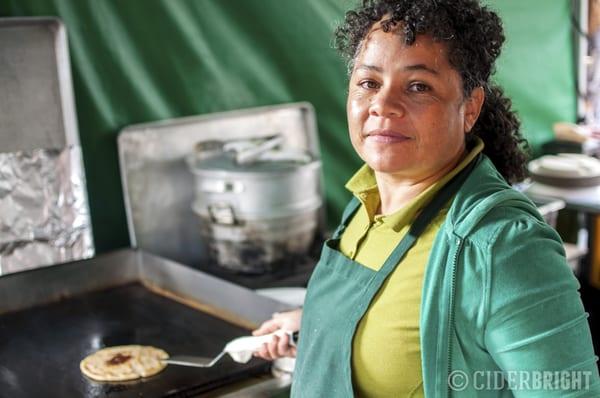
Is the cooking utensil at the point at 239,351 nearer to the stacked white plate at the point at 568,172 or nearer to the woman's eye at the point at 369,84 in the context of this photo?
the woman's eye at the point at 369,84

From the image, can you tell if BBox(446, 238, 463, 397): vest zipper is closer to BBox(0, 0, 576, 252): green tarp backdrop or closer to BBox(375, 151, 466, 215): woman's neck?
BBox(375, 151, 466, 215): woman's neck

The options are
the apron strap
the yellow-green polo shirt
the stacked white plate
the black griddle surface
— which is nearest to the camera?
the yellow-green polo shirt

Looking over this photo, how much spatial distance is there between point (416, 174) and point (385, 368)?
0.28m

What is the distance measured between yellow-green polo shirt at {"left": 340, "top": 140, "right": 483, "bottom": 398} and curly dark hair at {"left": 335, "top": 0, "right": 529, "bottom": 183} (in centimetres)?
8

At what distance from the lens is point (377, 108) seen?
1122 mm

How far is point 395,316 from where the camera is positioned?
110cm

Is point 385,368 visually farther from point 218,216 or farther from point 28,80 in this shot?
point 28,80

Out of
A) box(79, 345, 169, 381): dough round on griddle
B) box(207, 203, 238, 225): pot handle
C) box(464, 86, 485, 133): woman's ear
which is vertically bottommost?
box(79, 345, 169, 381): dough round on griddle

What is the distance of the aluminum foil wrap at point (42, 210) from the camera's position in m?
1.98

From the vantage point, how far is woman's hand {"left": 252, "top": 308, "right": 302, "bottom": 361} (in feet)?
4.67

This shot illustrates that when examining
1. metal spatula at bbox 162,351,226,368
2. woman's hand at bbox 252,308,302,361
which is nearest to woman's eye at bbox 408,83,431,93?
woman's hand at bbox 252,308,302,361

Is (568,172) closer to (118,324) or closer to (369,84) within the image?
(118,324)
